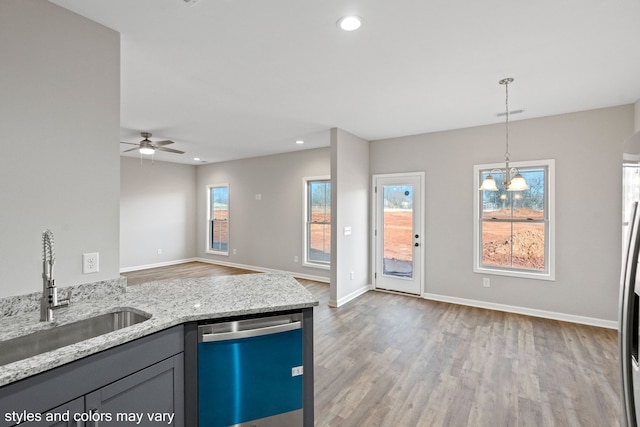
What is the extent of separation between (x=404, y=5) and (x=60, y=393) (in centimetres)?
258

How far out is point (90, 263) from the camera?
6.30 feet

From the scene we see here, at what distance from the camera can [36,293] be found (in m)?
1.68

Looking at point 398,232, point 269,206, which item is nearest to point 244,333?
point 398,232

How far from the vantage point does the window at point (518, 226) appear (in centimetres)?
407

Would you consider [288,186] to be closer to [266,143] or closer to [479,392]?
[266,143]

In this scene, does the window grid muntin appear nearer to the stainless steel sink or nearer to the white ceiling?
the white ceiling

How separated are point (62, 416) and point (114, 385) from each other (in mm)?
178

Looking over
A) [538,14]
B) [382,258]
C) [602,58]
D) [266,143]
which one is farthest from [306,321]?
[266,143]

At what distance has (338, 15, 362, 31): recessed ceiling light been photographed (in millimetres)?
1986

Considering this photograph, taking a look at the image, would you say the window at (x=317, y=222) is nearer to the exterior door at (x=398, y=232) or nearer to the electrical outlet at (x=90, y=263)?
the exterior door at (x=398, y=232)

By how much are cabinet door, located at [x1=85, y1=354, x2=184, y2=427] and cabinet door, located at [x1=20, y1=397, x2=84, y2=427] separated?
31mm

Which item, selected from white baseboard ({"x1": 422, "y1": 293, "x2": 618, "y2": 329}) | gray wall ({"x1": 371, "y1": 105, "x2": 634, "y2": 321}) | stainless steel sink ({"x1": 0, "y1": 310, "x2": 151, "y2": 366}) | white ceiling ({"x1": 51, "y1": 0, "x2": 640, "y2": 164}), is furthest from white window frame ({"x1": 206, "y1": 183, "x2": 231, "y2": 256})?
stainless steel sink ({"x1": 0, "y1": 310, "x2": 151, "y2": 366})

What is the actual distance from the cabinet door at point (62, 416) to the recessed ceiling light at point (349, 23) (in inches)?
96.3

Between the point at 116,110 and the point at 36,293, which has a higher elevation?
the point at 116,110
